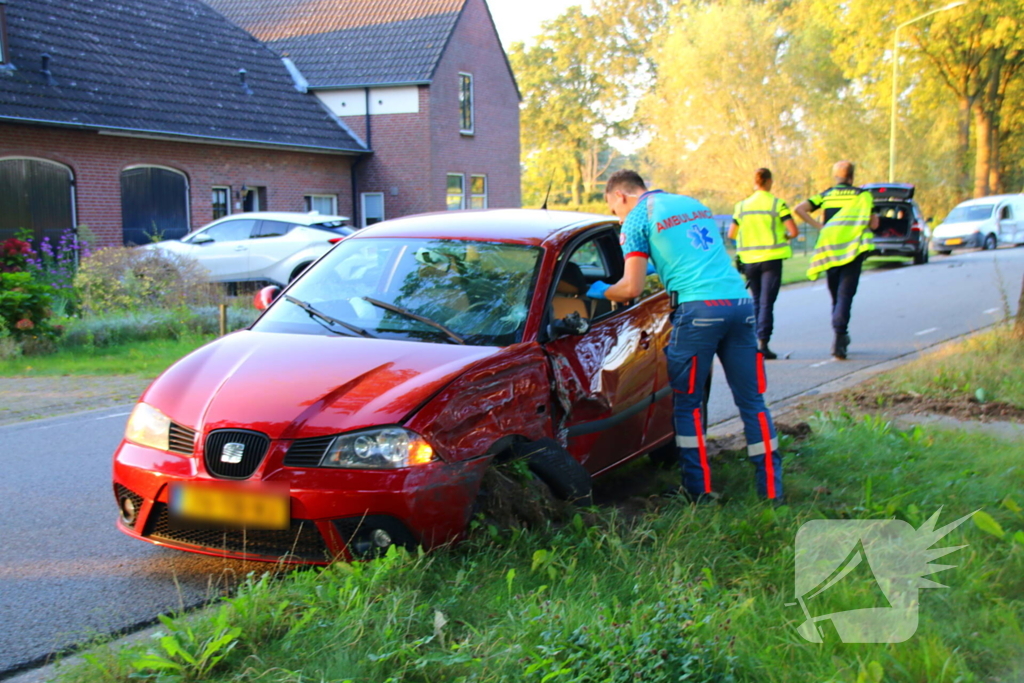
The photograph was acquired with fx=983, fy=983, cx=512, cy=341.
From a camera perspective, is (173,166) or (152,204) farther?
(173,166)

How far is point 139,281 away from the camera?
13.7m

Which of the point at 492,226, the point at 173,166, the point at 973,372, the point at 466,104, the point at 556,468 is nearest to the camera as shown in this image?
the point at 556,468

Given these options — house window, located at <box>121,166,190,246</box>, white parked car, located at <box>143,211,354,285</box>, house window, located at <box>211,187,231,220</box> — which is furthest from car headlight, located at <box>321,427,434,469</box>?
house window, located at <box>211,187,231,220</box>

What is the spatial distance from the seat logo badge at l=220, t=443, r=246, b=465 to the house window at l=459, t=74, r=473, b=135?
28.6 meters

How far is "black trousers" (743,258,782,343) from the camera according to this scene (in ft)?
33.2

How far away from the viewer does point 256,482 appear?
3879mm

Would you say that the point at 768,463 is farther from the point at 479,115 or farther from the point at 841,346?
the point at 479,115

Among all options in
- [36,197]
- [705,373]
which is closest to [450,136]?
[36,197]

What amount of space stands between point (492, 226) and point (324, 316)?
1.09 metres

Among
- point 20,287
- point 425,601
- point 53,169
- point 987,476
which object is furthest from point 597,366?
point 53,169

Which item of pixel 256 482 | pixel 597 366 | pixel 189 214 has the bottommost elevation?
pixel 256 482

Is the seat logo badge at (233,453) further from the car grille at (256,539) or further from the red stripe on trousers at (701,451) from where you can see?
the red stripe on trousers at (701,451)

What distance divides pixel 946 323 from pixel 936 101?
2947cm

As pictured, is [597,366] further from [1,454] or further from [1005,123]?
[1005,123]
